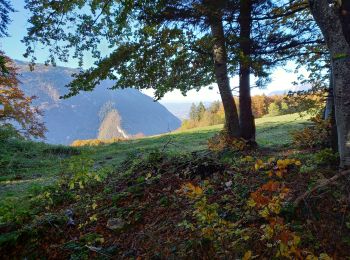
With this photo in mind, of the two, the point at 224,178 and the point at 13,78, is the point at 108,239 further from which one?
the point at 13,78

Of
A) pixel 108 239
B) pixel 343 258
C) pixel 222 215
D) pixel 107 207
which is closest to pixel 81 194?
pixel 107 207

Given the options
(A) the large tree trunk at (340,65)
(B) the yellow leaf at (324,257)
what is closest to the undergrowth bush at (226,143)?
(A) the large tree trunk at (340,65)

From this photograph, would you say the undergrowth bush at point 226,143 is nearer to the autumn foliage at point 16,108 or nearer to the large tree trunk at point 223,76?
the large tree trunk at point 223,76

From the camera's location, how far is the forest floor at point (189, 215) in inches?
137

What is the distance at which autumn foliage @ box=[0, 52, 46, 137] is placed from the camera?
75.9 ft

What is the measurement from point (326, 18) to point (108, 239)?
4671mm

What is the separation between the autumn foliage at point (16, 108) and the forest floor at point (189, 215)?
60.8ft

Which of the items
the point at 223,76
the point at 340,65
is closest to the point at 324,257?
the point at 340,65

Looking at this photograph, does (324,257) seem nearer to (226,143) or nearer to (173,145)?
(226,143)

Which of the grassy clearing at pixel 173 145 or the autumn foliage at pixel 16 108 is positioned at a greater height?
the autumn foliage at pixel 16 108

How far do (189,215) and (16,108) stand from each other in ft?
79.3

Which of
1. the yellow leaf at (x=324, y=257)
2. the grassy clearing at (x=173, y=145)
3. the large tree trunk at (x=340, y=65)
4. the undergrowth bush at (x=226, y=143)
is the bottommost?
the yellow leaf at (x=324, y=257)

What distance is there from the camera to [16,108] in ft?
80.8

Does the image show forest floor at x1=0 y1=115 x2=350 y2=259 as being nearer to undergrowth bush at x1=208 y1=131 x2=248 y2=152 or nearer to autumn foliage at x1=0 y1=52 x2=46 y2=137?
undergrowth bush at x1=208 y1=131 x2=248 y2=152
